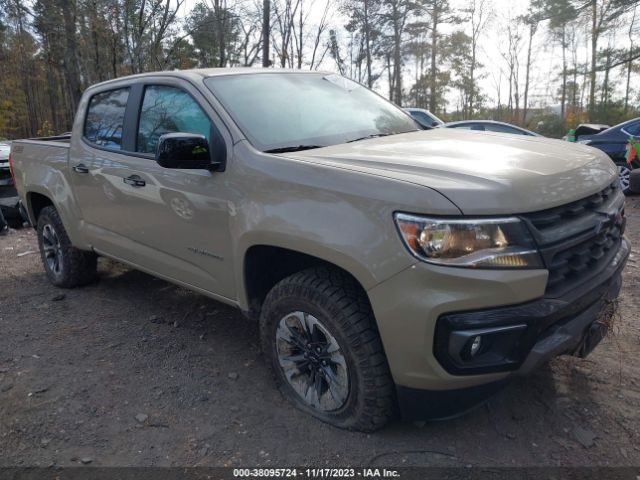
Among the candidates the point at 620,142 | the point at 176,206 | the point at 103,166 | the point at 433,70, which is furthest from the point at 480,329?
the point at 433,70

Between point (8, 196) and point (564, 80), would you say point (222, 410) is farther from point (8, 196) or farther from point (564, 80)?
point (564, 80)

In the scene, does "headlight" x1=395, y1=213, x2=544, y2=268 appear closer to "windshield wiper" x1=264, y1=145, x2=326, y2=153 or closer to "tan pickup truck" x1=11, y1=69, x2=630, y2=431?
"tan pickup truck" x1=11, y1=69, x2=630, y2=431

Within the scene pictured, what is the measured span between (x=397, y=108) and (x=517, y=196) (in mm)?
2074

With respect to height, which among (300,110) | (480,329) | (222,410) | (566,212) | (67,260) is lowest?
(222,410)

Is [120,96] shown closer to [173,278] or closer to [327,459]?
[173,278]

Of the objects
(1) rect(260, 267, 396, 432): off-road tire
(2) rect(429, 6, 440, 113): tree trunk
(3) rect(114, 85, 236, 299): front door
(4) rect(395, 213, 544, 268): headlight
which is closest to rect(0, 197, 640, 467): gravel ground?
(1) rect(260, 267, 396, 432): off-road tire

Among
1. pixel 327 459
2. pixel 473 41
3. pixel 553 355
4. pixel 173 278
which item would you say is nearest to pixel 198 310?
pixel 173 278

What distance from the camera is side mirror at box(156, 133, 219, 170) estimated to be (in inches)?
111

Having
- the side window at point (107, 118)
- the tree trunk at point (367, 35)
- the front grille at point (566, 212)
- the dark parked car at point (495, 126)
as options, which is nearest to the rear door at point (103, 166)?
the side window at point (107, 118)

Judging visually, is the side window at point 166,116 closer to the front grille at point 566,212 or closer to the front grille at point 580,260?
the front grille at point 566,212

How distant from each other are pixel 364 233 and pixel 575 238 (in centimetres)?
89

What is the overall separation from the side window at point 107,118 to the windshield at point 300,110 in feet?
3.38

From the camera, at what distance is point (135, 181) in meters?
3.61

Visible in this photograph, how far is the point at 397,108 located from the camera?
4062 mm
